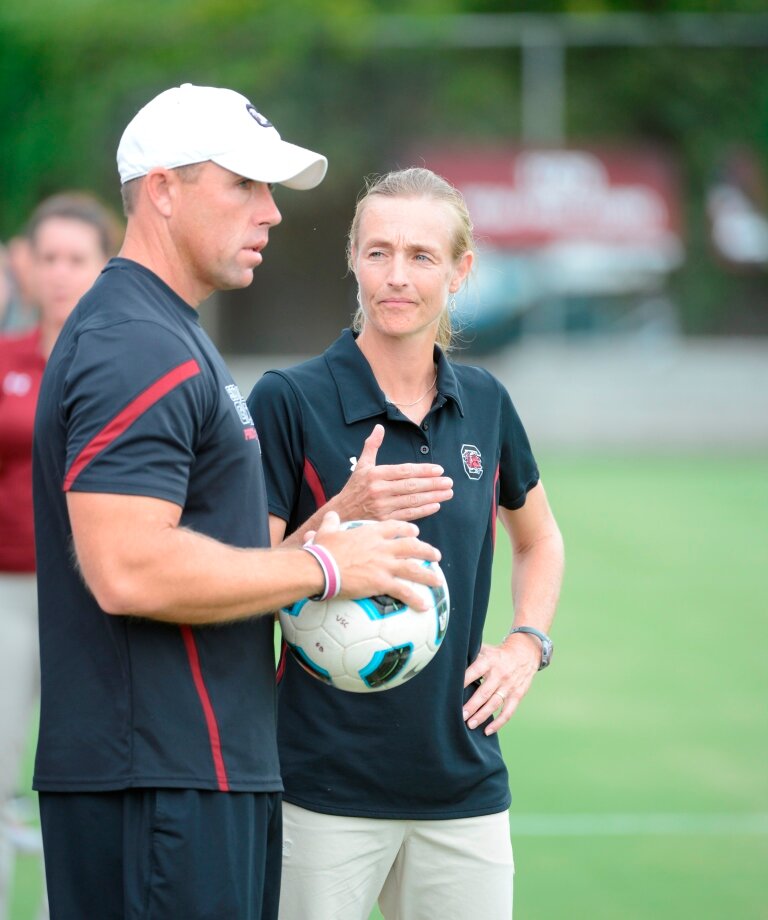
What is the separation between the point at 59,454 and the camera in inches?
107

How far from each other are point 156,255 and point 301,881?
1.47 metres

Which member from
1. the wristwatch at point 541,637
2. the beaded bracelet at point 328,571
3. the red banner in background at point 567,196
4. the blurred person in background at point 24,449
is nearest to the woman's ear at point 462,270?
the wristwatch at point 541,637

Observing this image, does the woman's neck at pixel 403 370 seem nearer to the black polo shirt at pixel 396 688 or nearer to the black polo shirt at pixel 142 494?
the black polo shirt at pixel 396 688

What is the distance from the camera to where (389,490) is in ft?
10.3

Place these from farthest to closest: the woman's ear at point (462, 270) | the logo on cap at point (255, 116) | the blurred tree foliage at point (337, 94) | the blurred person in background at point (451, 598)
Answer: the blurred tree foliage at point (337, 94), the woman's ear at point (462, 270), the blurred person in background at point (451, 598), the logo on cap at point (255, 116)

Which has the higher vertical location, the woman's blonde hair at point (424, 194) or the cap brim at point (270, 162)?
the woman's blonde hair at point (424, 194)

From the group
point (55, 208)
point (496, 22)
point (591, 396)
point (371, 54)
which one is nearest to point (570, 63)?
point (496, 22)

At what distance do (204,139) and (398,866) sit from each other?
1.75m

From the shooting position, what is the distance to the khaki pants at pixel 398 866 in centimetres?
334

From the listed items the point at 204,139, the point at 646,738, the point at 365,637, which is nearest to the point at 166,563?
the point at 365,637

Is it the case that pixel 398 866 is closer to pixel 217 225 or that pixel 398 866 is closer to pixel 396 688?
pixel 396 688

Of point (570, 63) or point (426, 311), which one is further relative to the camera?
point (570, 63)

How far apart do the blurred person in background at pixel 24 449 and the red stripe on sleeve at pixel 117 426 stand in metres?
2.39

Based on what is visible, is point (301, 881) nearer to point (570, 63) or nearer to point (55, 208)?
point (55, 208)
